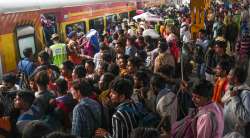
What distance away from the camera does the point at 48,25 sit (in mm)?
9289

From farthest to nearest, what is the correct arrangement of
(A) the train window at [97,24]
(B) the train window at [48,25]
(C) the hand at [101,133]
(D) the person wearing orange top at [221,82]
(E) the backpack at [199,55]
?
(A) the train window at [97,24] < (B) the train window at [48,25] < (E) the backpack at [199,55] < (D) the person wearing orange top at [221,82] < (C) the hand at [101,133]

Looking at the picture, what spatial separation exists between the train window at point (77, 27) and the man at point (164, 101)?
6.49 metres

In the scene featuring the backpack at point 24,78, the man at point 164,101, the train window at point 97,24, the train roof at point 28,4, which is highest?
the train roof at point 28,4

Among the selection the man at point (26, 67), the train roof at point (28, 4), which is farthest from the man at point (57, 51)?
the man at point (26, 67)

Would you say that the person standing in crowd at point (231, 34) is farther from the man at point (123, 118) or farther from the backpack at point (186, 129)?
the man at point (123, 118)

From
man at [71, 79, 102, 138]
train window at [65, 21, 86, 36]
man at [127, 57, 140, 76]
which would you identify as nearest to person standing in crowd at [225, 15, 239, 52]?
train window at [65, 21, 86, 36]

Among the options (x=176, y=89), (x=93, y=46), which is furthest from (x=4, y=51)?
(x=176, y=89)

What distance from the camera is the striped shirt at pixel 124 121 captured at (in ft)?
10.7

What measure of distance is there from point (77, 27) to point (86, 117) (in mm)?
7741

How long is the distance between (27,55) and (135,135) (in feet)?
13.7

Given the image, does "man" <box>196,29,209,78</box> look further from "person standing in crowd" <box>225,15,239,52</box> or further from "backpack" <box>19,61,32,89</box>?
"backpack" <box>19,61,32,89</box>

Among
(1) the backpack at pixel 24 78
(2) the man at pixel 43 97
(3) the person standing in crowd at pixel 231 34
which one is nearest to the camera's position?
(2) the man at pixel 43 97

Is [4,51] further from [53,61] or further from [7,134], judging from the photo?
[7,134]

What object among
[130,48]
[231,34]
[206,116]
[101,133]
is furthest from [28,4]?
[231,34]
